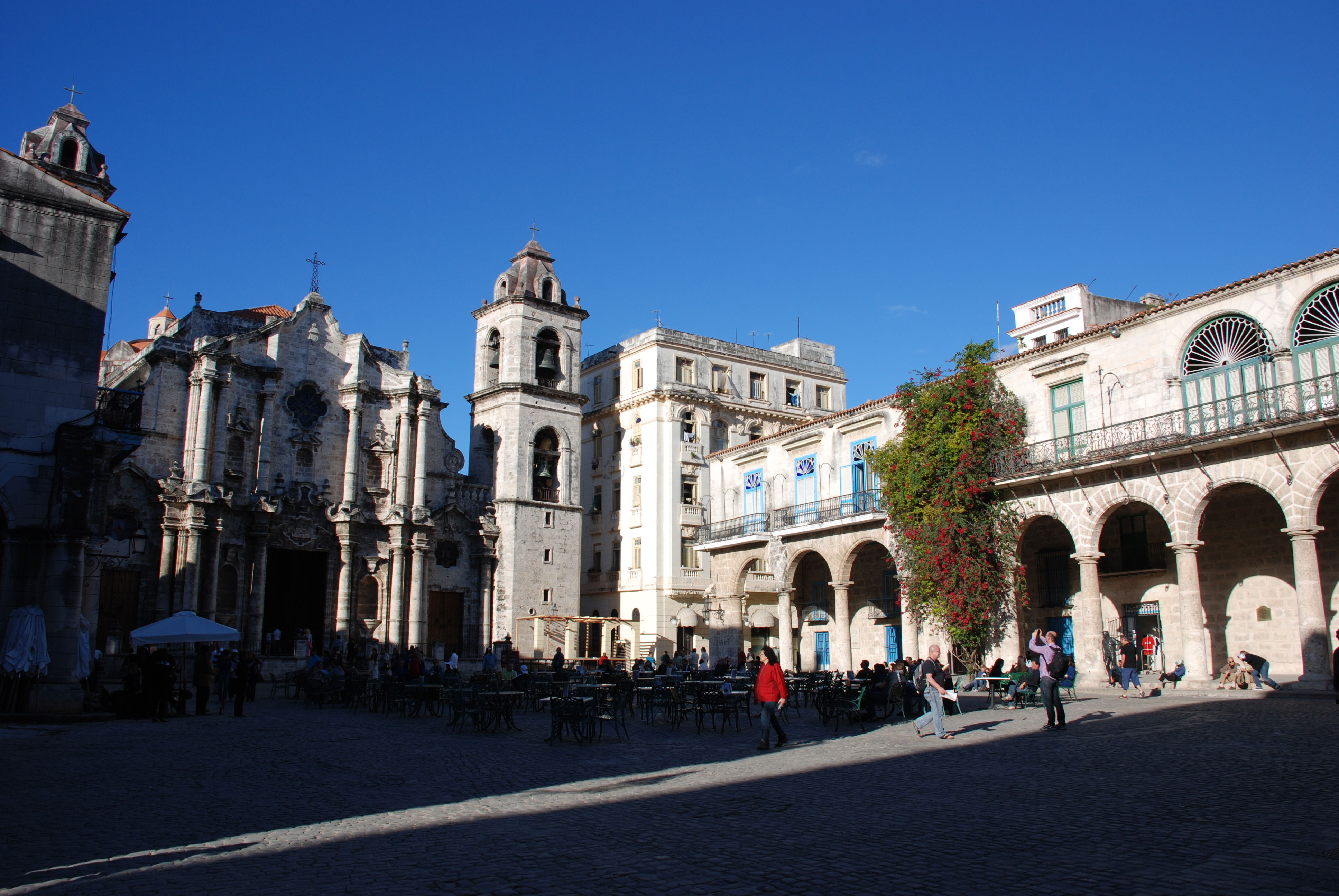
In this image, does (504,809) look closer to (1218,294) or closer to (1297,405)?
(1297,405)

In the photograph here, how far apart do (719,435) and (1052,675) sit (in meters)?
32.5

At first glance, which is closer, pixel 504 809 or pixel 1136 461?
pixel 504 809

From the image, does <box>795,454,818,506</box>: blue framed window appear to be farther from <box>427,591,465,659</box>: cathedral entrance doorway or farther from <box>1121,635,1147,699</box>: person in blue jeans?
<box>427,591,465,659</box>: cathedral entrance doorway

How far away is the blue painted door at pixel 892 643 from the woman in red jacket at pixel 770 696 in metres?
18.0

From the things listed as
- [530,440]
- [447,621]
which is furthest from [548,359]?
[447,621]

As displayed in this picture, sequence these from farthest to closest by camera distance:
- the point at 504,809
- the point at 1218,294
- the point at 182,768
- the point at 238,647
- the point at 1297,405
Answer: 1. the point at 238,647
2. the point at 1218,294
3. the point at 1297,405
4. the point at 182,768
5. the point at 504,809

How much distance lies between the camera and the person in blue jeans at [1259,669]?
2081 centimetres

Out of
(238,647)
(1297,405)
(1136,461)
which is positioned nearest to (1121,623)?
(1136,461)

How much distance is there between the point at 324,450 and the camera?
38875 mm

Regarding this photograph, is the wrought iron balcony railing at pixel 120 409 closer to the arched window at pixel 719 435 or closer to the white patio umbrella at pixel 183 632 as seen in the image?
the white patio umbrella at pixel 183 632

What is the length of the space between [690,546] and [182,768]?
3309 centimetres

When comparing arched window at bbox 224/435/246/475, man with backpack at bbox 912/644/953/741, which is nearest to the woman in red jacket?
man with backpack at bbox 912/644/953/741

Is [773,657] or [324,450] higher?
[324,450]

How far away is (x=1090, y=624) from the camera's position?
2389cm
